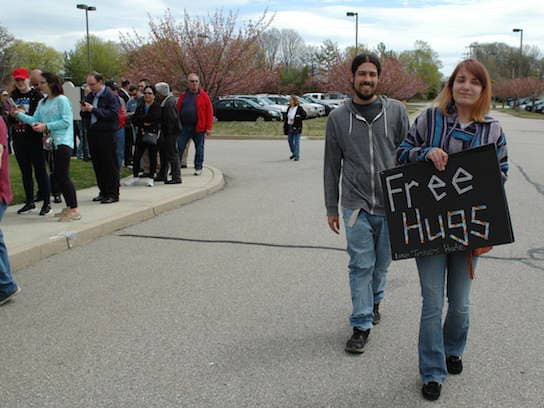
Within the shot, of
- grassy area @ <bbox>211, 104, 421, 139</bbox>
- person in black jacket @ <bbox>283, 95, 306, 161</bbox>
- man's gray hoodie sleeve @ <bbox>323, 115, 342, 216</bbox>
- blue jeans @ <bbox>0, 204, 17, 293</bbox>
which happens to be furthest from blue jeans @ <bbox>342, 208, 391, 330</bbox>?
grassy area @ <bbox>211, 104, 421, 139</bbox>

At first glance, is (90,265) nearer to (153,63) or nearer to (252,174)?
(252,174)

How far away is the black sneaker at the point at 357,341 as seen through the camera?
372 centimetres

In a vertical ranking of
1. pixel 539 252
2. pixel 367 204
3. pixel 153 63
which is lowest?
pixel 539 252

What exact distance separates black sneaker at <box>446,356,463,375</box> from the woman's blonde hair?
139 centimetres

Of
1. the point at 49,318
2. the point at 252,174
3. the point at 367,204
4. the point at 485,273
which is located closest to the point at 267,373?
the point at 367,204

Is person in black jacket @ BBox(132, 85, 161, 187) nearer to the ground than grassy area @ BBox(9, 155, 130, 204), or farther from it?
farther from it

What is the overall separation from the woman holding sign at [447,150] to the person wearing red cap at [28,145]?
221 inches

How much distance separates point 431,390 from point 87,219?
210 inches

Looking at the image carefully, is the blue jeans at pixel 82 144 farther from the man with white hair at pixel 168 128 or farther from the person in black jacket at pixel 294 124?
the person in black jacket at pixel 294 124

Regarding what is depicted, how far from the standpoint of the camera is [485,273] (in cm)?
542

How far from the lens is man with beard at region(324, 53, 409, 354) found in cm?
369

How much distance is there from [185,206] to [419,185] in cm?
625

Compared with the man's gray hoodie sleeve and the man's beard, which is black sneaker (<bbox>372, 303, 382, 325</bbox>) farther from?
the man's beard

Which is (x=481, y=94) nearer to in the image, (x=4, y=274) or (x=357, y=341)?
(x=357, y=341)
